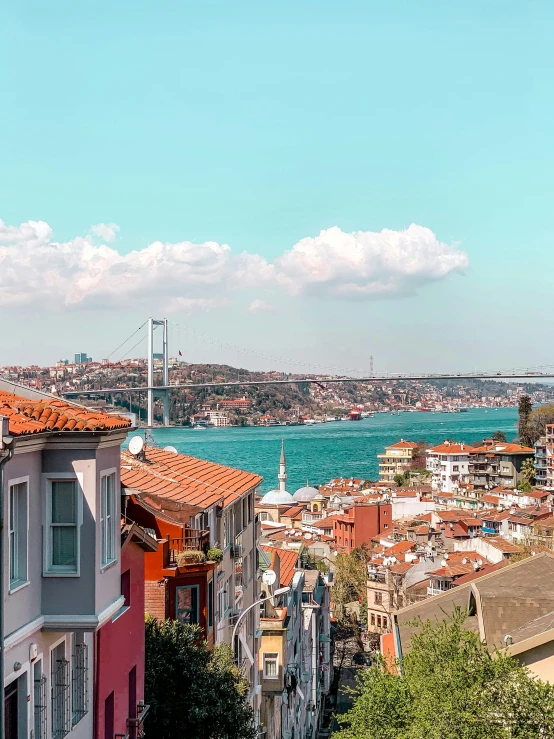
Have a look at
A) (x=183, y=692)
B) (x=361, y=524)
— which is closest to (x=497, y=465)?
(x=361, y=524)

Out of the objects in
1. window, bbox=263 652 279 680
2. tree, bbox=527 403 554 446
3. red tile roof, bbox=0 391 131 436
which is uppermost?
red tile roof, bbox=0 391 131 436

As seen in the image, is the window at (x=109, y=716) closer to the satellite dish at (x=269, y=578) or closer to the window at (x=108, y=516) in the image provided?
the window at (x=108, y=516)

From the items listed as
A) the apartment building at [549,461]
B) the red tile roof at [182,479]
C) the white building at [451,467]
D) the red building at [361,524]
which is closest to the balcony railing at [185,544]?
the red tile roof at [182,479]

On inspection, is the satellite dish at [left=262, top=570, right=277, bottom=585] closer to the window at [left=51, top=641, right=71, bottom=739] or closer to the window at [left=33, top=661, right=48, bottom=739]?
the window at [left=51, top=641, right=71, bottom=739]

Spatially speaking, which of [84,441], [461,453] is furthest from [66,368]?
[84,441]

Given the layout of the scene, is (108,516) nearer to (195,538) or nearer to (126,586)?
(126,586)

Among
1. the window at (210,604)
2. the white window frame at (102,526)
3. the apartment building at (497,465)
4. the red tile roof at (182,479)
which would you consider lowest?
the apartment building at (497,465)

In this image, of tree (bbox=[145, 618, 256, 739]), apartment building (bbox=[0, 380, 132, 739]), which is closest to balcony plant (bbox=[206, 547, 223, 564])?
tree (bbox=[145, 618, 256, 739])

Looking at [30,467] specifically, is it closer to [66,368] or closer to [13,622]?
[13,622]
